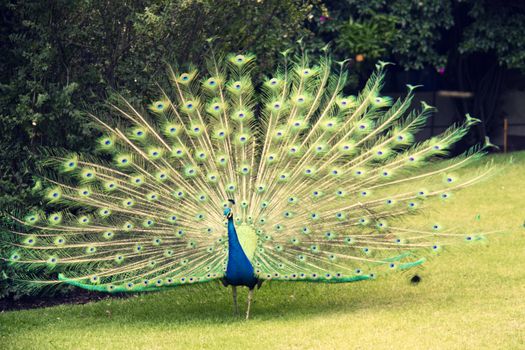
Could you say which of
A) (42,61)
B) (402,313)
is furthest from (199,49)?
(402,313)

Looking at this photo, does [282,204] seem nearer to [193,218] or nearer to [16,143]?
[193,218]

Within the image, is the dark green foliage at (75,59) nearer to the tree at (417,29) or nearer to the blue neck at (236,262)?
the blue neck at (236,262)

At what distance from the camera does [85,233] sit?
28.7ft

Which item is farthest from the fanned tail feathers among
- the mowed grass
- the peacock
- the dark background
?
the dark background

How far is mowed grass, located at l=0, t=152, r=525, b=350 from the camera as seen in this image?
7.80m

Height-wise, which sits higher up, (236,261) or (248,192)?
(248,192)

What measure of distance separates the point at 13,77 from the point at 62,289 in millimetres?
2161

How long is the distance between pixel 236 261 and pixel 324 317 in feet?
3.45

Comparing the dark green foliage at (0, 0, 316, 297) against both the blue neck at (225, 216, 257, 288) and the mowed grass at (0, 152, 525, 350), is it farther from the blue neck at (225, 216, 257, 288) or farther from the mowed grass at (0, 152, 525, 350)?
the blue neck at (225, 216, 257, 288)

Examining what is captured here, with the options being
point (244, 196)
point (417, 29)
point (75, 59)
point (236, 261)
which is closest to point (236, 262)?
point (236, 261)

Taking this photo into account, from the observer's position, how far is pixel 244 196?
8594 millimetres

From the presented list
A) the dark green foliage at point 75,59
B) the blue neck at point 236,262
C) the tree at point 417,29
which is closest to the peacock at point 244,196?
the blue neck at point 236,262

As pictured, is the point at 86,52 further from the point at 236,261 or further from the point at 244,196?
the point at 236,261

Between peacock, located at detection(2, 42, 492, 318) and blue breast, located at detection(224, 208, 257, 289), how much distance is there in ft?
0.04
